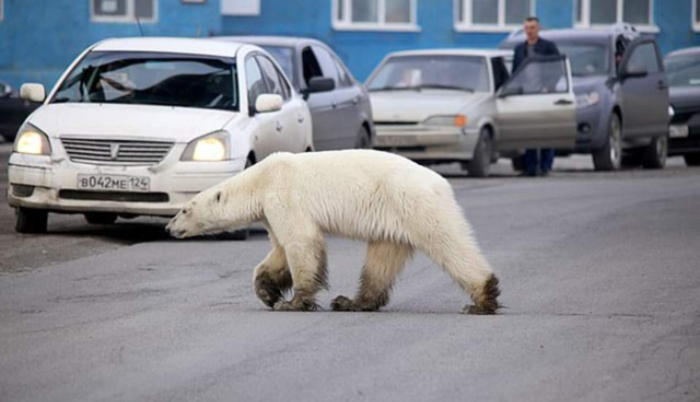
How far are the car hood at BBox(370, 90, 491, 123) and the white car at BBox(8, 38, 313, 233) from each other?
298 inches

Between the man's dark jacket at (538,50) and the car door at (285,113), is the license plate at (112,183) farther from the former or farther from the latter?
the man's dark jacket at (538,50)

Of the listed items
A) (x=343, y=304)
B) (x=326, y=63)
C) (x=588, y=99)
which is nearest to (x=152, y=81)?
(x=326, y=63)

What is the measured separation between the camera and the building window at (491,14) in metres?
41.8

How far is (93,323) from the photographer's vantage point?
30.9 feet

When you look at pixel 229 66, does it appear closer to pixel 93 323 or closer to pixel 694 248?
pixel 694 248

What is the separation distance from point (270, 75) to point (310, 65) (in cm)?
299

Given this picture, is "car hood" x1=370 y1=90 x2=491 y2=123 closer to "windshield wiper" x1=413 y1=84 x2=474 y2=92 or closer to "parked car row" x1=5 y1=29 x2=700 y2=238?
"parked car row" x1=5 y1=29 x2=700 y2=238

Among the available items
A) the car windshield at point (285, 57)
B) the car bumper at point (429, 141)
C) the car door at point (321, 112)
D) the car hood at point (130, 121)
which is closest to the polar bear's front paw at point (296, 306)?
the car hood at point (130, 121)

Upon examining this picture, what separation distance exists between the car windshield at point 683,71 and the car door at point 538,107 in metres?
5.74

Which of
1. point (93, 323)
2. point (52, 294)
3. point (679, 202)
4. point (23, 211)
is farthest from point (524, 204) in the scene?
point (93, 323)

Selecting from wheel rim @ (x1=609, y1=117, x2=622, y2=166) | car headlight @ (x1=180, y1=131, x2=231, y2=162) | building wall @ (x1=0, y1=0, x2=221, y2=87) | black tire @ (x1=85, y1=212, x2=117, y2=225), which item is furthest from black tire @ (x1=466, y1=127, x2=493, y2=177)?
building wall @ (x1=0, y1=0, x2=221, y2=87)

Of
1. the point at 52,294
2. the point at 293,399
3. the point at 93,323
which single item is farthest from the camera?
the point at 52,294

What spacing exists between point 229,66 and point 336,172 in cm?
572

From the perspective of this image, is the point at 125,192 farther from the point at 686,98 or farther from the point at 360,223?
the point at 686,98
